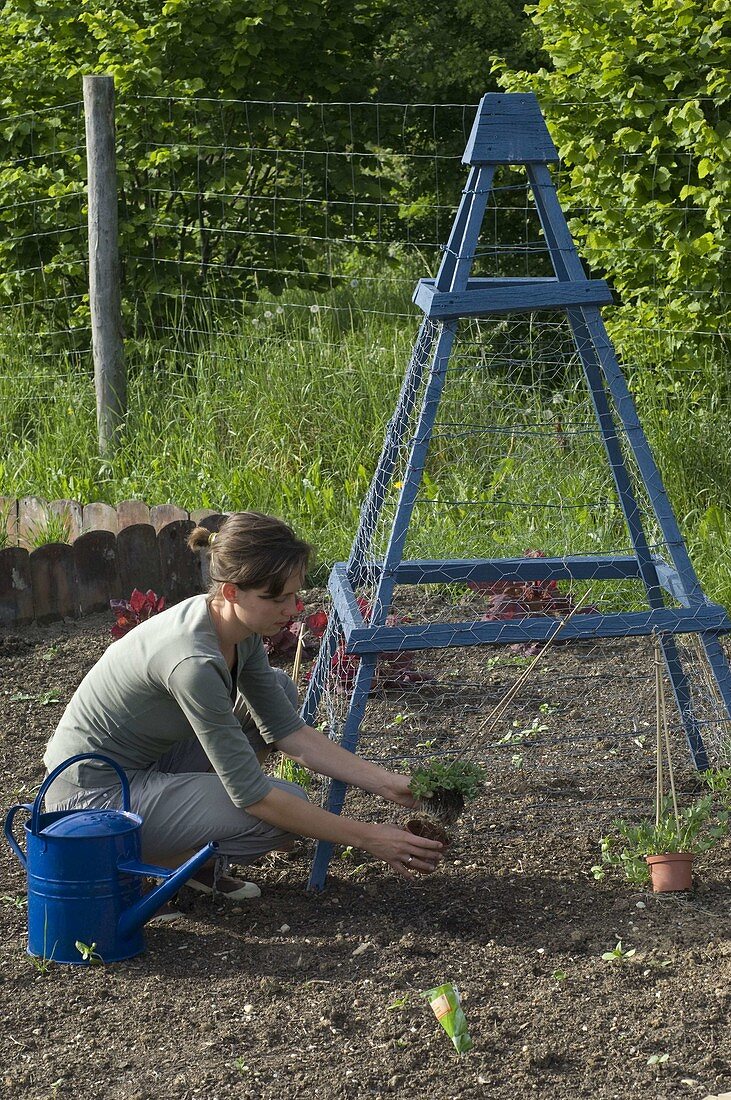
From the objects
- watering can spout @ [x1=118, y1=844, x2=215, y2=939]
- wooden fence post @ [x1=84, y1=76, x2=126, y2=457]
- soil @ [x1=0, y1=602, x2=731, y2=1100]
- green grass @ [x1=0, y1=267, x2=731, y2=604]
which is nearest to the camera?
soil @ [x1=0, y1=602, x2=731, y2=1100]

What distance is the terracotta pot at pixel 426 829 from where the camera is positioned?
2.97m

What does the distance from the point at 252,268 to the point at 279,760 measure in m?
4.04

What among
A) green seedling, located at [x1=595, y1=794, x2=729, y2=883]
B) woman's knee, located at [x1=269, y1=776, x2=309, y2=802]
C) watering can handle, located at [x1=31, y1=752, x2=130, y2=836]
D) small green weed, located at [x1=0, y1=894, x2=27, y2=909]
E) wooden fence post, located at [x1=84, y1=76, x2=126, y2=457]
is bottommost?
small green weed, located at [x1=0, y1=894, x2=27, y2=909]

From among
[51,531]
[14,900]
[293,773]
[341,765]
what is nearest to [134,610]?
[51,531]

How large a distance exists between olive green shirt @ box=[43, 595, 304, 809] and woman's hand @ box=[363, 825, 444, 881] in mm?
281

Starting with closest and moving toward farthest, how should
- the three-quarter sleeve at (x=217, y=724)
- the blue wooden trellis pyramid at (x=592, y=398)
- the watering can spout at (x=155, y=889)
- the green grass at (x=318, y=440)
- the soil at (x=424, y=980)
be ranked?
the soil at (x=424, y=980) → the watering can spout at (x=155, y=889) → the three-quarter sleeve at (x=217, y=724) → the blue wooden trellis pyramid at (x=592, y=398) → the green grass at (x=318, y=440)

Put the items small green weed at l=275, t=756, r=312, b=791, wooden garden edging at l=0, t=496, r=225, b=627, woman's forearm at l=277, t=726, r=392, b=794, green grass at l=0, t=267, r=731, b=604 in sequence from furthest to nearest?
green grass at l=0, t=267, r=731, b=604
wooden garden edging at l=0, t=496, r=225, b=627
small green weed at l=275, t=756, r=312, b=791
woman's forearm at l=277, t=726, r=392, b=794

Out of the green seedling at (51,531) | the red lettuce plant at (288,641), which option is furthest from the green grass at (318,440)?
the red lettuce plant at (288,641)

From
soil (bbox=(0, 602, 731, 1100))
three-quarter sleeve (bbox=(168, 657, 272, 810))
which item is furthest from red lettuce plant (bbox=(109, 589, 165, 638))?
three-quarter sleeve (bbox=(168, 657, 272, 810))

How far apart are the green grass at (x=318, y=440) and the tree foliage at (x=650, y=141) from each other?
1.21ft

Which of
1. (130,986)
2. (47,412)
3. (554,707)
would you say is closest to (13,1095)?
(130,986)

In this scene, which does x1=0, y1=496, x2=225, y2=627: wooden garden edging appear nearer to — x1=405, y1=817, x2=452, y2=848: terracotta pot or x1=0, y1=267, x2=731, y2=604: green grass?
x1=0, y1=267, x2=731, y2=604: green grass

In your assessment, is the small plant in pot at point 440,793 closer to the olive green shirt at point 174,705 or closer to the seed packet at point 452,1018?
the olive green shirt at point 174,705

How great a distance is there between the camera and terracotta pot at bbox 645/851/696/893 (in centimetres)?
298
